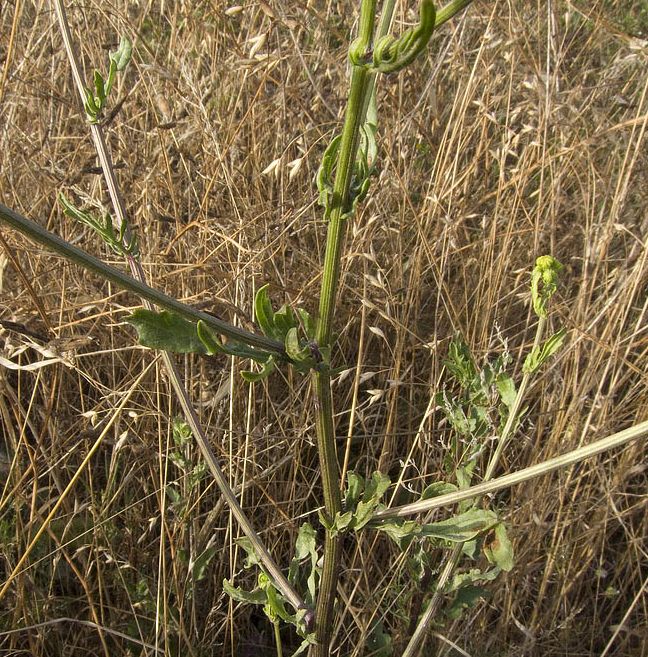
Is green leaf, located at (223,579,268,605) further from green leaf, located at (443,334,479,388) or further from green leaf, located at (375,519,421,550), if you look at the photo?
green leaf, located at (443,334,479,388)

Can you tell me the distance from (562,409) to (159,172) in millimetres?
1283

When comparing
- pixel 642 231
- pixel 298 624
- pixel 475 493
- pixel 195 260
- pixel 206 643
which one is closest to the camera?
pixel 475 493

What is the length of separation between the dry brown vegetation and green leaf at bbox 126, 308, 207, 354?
0.79 m

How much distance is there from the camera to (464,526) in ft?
4.13

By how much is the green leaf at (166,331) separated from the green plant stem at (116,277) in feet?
0.04

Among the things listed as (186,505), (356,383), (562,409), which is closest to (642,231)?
(562,409)

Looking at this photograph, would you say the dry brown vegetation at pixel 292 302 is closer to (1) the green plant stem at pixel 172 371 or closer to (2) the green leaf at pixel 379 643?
(2) the green leaf at pixel 379 643

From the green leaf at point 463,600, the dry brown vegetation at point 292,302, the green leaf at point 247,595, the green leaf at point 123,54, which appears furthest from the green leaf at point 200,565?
the green leaf at point 123,54

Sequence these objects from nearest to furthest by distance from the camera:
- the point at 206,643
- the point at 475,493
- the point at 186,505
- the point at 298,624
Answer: the point at 475,493
the point at 298,624
the point at 186,505
the point at 206,643

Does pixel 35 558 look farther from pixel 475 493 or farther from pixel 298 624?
pixel 475 493

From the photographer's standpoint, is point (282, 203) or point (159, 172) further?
point (159, 172)

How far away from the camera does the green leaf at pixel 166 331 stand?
3.19ft

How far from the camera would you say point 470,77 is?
213 centimetres

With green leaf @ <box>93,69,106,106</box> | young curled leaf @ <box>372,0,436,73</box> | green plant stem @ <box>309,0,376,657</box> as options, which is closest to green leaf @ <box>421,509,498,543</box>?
green plant stem @ <box>309,0,376,657</box>
